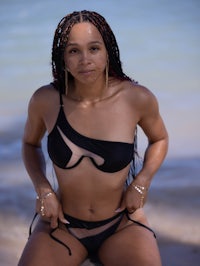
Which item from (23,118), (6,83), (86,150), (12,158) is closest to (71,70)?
(86,150)

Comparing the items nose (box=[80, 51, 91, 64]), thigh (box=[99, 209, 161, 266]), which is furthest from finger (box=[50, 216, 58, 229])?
nose (box=[80, 51, 91, 64])

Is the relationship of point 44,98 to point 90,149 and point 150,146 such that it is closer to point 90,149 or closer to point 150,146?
point 90,149

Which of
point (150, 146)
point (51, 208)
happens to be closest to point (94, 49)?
point (150, 146)

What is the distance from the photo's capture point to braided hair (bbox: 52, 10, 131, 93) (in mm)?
1724

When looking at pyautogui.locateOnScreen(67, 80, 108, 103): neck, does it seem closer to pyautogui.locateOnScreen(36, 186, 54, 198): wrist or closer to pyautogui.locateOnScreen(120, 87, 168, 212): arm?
pyautogui.locateOnScreen(120, 87, 168, 212): arm

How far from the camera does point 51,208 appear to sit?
179cm

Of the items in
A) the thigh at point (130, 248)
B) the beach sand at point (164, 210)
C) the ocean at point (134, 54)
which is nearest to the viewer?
the thigh at point (130, 248)

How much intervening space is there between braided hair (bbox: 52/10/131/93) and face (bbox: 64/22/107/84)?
16 millimetres

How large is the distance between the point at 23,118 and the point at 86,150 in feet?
8.33

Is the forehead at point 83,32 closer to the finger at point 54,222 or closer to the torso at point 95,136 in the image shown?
the torso at point 95,136

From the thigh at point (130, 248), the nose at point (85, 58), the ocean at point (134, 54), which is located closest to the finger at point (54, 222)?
the thigh at point (130, 248)

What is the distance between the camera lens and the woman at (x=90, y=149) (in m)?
1.72

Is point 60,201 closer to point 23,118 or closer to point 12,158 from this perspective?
point 12,158

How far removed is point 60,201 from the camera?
1.88 m
